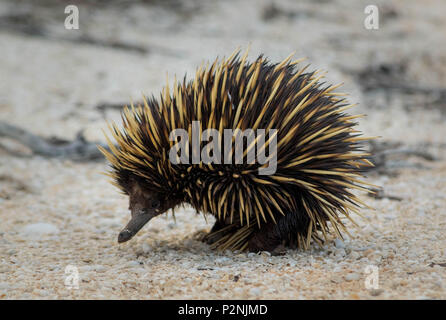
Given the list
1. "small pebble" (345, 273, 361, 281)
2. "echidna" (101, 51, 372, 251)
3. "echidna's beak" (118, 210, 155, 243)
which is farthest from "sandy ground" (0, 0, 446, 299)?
"echidna" (101, 51, 372, 251)

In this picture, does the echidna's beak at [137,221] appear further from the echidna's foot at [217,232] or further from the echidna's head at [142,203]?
the echidna's foot at [217,232]

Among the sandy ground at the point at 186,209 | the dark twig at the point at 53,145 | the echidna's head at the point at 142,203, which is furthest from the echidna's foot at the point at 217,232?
the dark twig at the point at 53,145

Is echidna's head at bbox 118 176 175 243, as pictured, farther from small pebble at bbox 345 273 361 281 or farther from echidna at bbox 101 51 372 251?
small pebble at bbox 345 273 361 281

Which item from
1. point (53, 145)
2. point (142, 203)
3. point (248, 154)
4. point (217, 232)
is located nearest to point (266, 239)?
point (217, 232)

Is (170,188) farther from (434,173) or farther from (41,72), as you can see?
(41,72)

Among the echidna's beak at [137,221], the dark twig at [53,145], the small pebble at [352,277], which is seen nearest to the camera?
the small pebble at [352,277]

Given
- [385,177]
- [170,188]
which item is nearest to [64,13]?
[385,177]

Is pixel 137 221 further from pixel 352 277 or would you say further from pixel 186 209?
pixel 186 209
